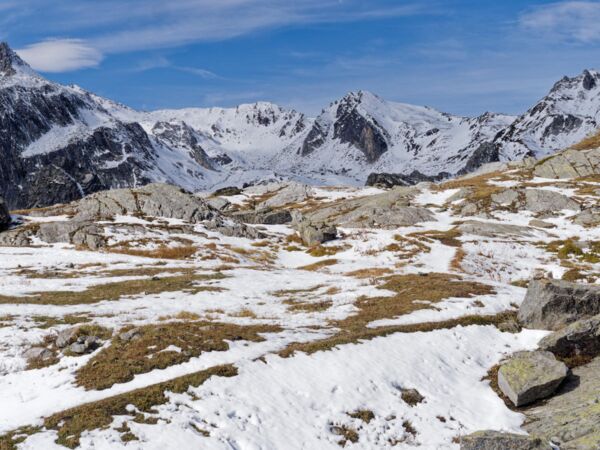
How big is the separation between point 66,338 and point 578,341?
2441 cm

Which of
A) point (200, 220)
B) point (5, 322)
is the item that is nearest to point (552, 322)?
point (5, 322)

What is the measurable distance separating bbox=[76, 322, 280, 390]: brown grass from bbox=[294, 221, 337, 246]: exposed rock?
43.3m

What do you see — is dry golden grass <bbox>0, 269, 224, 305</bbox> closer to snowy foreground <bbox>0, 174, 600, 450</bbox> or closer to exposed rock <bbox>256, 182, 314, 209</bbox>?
snowy foreground <bbox>0, 174, 600, 450</bbox>

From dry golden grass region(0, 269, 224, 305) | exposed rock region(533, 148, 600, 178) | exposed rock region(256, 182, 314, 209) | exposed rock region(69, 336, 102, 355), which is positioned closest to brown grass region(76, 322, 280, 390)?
exposed rock region(69, 336, 102, 355)

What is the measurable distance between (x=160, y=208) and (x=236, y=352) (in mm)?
64417

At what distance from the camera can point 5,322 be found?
2630cm

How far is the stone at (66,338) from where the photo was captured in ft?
74.7

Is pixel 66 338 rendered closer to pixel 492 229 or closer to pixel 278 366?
pixel 278 366

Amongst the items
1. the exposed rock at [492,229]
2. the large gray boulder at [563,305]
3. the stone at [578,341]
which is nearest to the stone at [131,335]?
the stone at [578,341]

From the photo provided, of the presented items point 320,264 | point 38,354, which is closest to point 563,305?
point 38,354

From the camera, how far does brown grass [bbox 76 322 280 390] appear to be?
1953cm

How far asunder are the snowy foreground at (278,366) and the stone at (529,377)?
80 cm

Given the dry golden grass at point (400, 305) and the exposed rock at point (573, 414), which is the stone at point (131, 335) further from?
the exposed rock at point (573, 414)

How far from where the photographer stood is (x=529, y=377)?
20.7 meters
